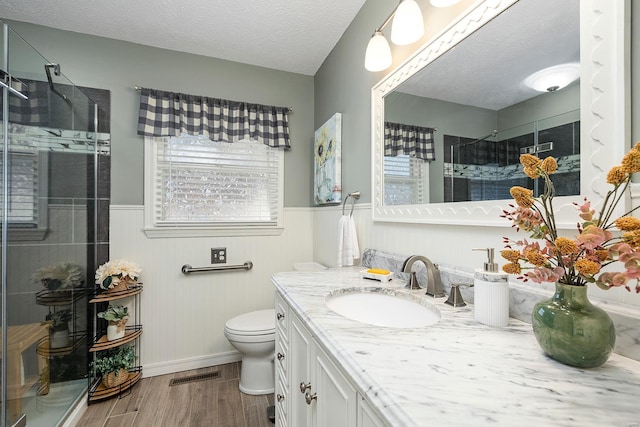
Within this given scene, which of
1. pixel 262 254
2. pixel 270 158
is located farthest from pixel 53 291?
pixel 270 158

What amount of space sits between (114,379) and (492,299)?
2.26m

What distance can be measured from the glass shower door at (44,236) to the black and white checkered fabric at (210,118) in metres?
0.36

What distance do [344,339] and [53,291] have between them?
182cm

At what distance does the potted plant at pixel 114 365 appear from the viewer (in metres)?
1.83

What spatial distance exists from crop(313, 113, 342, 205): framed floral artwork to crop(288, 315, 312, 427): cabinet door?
3.62 feet

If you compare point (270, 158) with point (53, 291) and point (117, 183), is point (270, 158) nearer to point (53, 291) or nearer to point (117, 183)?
point (117, 183)

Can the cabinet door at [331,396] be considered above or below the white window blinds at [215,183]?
below

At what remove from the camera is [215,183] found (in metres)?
2.26

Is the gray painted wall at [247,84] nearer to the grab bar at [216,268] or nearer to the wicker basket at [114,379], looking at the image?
the grab bar at [216,268]

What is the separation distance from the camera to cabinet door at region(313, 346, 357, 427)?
0.59 meters

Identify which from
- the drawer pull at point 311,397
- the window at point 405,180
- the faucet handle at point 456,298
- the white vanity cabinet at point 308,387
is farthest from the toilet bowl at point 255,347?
the faucet handle at point 456,298

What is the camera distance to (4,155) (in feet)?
4.31

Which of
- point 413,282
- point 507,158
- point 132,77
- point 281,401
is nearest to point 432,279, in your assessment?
point 413,282

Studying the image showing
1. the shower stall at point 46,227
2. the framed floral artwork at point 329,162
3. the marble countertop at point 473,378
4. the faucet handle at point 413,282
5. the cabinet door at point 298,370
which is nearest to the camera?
the marble countertop at point 473,378
